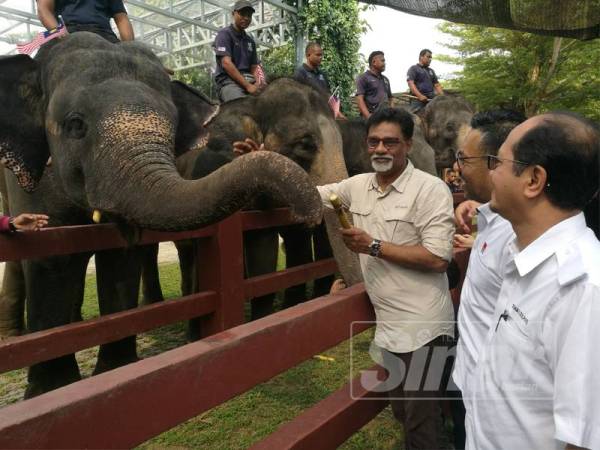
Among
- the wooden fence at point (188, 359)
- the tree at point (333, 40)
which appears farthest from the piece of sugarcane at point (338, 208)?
the tree at point (333, 40)

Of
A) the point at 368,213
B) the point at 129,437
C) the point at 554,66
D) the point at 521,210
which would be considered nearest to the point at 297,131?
the point at 368,213

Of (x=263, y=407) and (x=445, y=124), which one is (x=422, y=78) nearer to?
(x=445, y=124)

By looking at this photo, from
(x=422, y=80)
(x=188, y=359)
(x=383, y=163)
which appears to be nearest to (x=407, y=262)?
(x=383, y=163)

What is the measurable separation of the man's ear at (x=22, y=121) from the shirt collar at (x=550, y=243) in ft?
10.1

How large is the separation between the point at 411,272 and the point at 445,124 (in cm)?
669

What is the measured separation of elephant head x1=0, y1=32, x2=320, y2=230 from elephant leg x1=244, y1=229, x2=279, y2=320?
4.40 ft

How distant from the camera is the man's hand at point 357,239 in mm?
2383

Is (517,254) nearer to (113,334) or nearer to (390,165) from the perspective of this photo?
(390,165)

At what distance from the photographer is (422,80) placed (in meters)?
11.0

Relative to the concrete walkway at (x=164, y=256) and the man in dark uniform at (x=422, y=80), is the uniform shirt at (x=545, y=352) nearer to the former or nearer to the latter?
the concrete walkway at (x=164, y=256)

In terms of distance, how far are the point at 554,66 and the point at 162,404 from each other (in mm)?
18193

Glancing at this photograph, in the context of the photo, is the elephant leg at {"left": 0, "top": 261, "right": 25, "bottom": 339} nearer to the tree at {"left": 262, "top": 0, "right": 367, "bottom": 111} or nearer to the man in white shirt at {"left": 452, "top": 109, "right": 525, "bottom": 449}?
the man in white shirt at {"left": 452, "top": 109, "right": 525, "bottom": 449}

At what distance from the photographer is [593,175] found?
1.45m

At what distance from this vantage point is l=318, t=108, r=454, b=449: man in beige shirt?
97.3 inches
